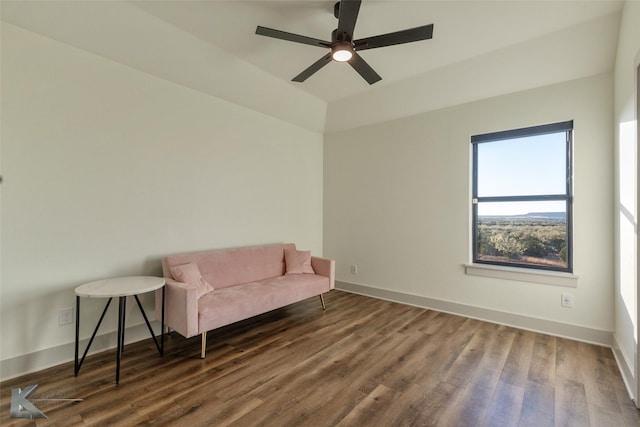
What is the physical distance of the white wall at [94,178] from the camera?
2.12 metres

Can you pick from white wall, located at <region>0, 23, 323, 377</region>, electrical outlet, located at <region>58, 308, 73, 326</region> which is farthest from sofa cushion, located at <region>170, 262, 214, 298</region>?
electrical outlet, located at <region>58, 308, 73, 326</region>

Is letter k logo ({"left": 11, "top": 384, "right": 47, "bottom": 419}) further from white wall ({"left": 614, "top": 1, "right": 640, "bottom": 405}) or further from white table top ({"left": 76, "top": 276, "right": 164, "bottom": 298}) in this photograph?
white wall ({"left": 614, "top": 1, "right": 640, "bottom": 405})

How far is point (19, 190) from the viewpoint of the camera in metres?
2.12

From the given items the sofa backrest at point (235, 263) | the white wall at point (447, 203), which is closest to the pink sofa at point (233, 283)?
the sofa backrest at point (235, 263)

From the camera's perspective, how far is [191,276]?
2.67 m

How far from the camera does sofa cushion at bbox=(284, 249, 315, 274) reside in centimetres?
371

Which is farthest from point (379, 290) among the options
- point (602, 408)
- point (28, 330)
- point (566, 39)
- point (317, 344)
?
point (28, 330)

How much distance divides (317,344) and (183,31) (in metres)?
3.19

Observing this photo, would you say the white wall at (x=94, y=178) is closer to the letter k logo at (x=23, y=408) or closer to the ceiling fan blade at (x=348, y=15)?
the letter k logo at (x=23, y=408)

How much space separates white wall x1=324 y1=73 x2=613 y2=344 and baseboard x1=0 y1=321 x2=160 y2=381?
2.94 m

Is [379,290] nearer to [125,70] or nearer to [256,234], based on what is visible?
[256,234]

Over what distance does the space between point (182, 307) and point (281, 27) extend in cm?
261

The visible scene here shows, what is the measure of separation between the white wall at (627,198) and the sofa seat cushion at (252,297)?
2.69 m

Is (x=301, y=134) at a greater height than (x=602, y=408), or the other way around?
(x=301, y=134)
